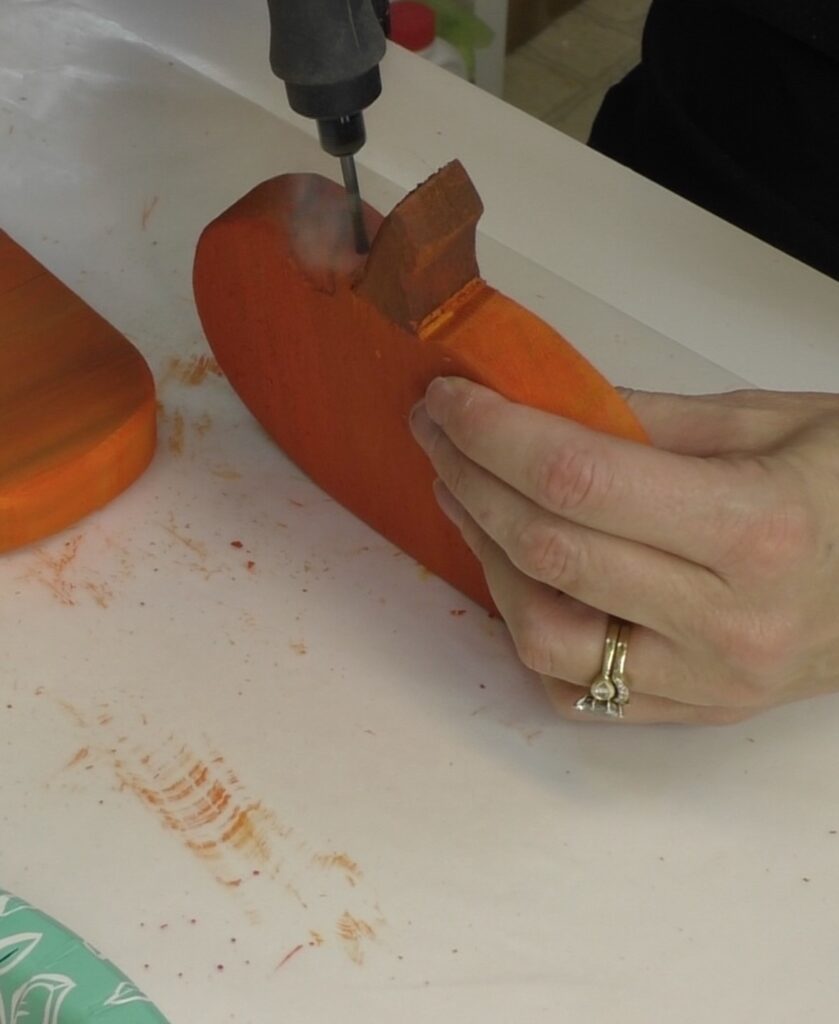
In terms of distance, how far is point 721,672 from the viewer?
1.77 ft

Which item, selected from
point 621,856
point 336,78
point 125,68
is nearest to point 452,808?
point 621,856

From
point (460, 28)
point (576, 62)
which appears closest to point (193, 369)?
point (460, 28)

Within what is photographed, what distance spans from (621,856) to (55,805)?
27cm

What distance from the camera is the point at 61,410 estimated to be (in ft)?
2.21

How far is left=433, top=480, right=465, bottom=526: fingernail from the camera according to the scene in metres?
0.59

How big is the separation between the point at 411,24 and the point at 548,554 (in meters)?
0.76

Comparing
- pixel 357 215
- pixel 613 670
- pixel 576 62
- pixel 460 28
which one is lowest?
pixel 576 62

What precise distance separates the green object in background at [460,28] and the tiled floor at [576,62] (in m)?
0.39

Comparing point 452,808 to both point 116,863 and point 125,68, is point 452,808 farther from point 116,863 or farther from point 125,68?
point 125,68

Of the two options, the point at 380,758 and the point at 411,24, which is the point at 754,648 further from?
the point at 411,24

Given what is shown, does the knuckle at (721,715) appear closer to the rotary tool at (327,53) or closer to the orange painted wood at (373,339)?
the orange painted wood at (373,339)

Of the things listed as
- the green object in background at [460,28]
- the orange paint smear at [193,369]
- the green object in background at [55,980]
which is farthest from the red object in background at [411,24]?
the green object in background at [55,980]

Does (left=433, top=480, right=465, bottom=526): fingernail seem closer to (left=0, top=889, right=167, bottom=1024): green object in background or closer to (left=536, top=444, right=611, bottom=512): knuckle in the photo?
(left=536, top=444, right=611, bottom=512): knuckle

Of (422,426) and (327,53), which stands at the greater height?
(327,53)
